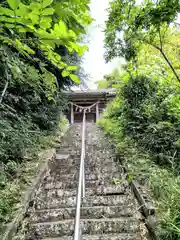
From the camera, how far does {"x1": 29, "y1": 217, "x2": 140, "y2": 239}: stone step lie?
200 centimetres

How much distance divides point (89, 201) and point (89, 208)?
20 cm

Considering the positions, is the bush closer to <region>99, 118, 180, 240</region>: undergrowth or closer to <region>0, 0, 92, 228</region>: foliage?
<region>99, 118, 180, 240</region>: undergrowth

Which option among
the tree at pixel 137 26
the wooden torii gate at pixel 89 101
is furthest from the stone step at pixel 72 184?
the wooden torii gate at pixel 89 101

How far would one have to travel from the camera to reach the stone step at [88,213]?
225cm

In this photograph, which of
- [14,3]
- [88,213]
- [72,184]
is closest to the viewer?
[14,3]

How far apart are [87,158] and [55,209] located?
2.08 m

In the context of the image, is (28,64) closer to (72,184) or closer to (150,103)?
(72,184)

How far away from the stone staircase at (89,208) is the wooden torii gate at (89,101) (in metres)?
7.72

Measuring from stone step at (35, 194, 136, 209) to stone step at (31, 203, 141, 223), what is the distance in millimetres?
139

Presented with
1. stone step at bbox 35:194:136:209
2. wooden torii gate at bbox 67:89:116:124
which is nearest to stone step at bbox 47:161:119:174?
stone step at bbox 35:194:136:209

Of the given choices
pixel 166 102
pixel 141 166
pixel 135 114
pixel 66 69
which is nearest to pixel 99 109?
pixel 135 114

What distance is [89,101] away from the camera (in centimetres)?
1215

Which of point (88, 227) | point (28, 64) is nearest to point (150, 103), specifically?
point (28, 64)

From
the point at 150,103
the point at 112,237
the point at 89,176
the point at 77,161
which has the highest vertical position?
the point at 150,103
